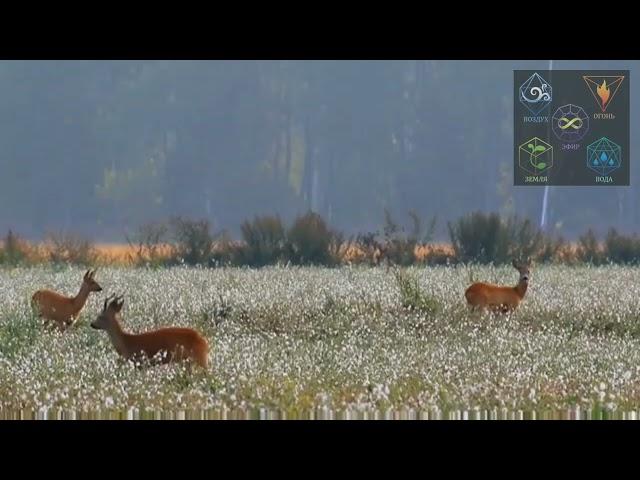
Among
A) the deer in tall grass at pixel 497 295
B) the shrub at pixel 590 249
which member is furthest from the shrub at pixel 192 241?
the shrub at pixel 590 249

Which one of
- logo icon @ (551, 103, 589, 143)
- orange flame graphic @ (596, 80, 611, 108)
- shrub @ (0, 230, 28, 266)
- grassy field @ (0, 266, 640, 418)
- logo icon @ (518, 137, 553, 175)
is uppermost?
orange flame graphic @ (596, 80, 611, 108)

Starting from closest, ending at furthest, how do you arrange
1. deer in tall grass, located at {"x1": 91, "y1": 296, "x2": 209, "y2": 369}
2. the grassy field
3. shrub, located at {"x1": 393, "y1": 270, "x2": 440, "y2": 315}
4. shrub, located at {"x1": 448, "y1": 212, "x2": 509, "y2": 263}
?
the grassy field, deer in tall grass, located at {"x1": 91, "y1": 296, "x2": 209, "y2": 369}, shrub, located at {"x1": 448, "y1": 212, "x2": 509, "y2": 263}, shrub, located at {"x1": 393, "y1": 270, "x2": 440, "y2": 315}

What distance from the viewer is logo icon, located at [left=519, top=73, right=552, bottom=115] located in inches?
371

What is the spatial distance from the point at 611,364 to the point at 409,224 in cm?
183

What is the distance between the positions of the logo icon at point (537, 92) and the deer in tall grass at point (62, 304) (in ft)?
Result: 11.4

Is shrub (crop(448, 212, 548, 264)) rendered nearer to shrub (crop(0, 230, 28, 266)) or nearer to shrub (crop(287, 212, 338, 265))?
shrub (crop(287, 212, 338, 265))

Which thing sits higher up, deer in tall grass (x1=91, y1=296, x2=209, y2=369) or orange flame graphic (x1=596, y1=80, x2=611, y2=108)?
orange flame graphic (x1=596, y1=80, x2=611, y2=108)

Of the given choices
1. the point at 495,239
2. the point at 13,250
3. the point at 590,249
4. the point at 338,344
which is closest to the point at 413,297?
the point at 495,239

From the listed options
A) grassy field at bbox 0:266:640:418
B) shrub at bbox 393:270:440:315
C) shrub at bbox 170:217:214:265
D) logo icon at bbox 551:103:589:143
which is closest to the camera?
grassy field at bbox 0:266:640:418

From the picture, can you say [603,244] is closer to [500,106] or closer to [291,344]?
[500,106]

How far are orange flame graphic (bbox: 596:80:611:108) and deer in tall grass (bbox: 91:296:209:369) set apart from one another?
10.7ft

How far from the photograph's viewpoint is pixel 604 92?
9414 mm

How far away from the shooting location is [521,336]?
983 centimetres

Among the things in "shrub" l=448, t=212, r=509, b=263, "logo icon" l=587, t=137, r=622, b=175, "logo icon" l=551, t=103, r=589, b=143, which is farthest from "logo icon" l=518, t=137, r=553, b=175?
"shrub" l=448, t=212, r=509, b=263
